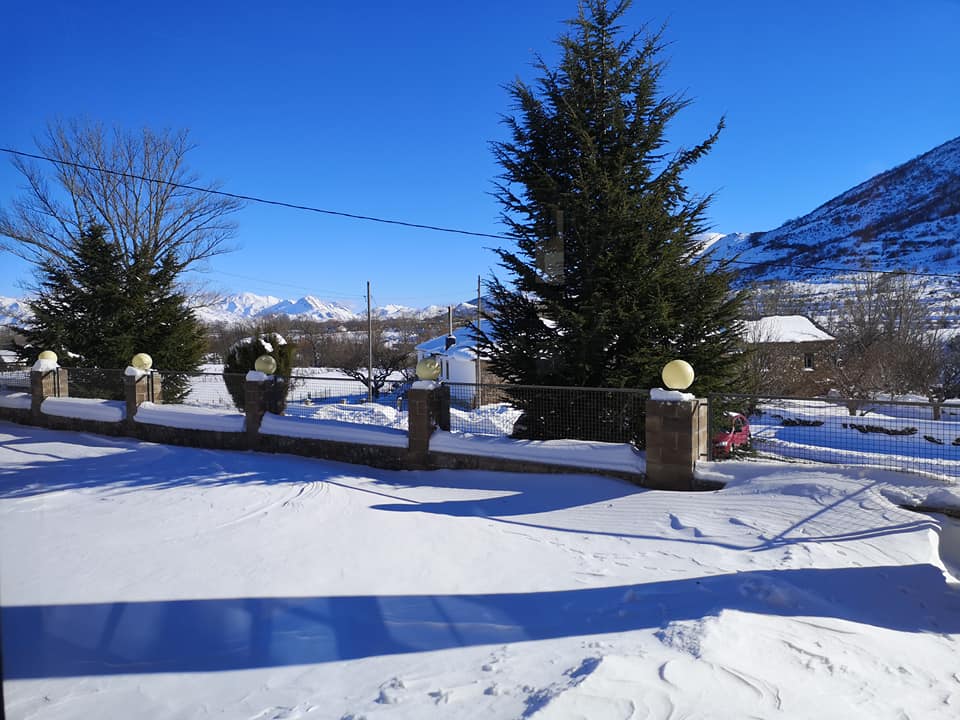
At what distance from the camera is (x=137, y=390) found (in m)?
11.1

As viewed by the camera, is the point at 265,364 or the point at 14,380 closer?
the point at 265,364

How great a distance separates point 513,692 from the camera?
8.82 ft

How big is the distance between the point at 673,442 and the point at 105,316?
17.2 meters

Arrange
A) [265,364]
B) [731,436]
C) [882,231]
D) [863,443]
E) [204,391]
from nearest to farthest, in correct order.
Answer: [731,436] < [265,364] < [863,443] < [204,391] < [882,231]

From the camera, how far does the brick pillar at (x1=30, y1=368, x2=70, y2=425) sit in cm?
1262

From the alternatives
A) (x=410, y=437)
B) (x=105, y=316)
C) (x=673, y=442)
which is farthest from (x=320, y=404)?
(x=105, y=316)

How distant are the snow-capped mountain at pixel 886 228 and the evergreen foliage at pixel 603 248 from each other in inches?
2426

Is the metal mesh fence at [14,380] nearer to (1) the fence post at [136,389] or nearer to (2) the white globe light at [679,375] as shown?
(1) the fence post at [136,389]

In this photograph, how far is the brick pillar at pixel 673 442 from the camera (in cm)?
649

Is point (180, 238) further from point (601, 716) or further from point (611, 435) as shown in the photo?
point (601, 716)

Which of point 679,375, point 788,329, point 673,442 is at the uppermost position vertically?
point 788,329

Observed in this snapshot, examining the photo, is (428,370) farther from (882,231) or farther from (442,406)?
(882,231)

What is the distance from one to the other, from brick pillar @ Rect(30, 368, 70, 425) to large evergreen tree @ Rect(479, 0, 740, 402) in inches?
391

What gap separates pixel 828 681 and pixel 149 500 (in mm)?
6474
